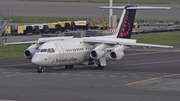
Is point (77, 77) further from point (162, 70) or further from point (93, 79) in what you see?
point (162, 70)

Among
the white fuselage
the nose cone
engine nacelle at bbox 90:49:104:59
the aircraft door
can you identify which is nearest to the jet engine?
the white fuselage

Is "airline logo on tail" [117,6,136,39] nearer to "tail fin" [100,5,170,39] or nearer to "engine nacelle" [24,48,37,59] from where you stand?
"tail fin" [100,5,170,39]

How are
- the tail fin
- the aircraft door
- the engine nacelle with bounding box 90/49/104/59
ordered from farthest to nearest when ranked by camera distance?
1. the tail fin
2. the engine nacelle with bounding box 90/49/104/59
3. the aircraft door

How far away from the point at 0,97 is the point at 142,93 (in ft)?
28.0

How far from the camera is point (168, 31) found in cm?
9456

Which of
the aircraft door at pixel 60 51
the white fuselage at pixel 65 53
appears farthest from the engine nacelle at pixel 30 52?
the aircraft door at pixel 60 51

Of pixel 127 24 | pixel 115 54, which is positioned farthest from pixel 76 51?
pixel 127 24

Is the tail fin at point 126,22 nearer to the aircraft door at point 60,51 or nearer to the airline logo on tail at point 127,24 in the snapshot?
the airline logo on tail at point 127,24

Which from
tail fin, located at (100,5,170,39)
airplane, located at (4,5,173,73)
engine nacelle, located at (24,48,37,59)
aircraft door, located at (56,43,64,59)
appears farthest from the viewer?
tail fin, located at (100,5,170,39)

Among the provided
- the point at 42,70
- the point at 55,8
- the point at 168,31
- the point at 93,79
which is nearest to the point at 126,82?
the point at 93,79

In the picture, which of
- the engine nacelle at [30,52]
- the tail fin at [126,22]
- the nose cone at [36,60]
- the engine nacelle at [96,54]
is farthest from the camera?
the tail fin at [126,22]

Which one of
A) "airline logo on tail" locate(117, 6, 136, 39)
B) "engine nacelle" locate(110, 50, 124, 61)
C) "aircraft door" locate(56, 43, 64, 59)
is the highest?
"airline logo on tail" locate(117, 6, 136, 39)

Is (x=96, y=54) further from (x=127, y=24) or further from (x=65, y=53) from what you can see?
(x=127, y=24)

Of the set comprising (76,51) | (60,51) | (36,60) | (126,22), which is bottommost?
(36,60)
